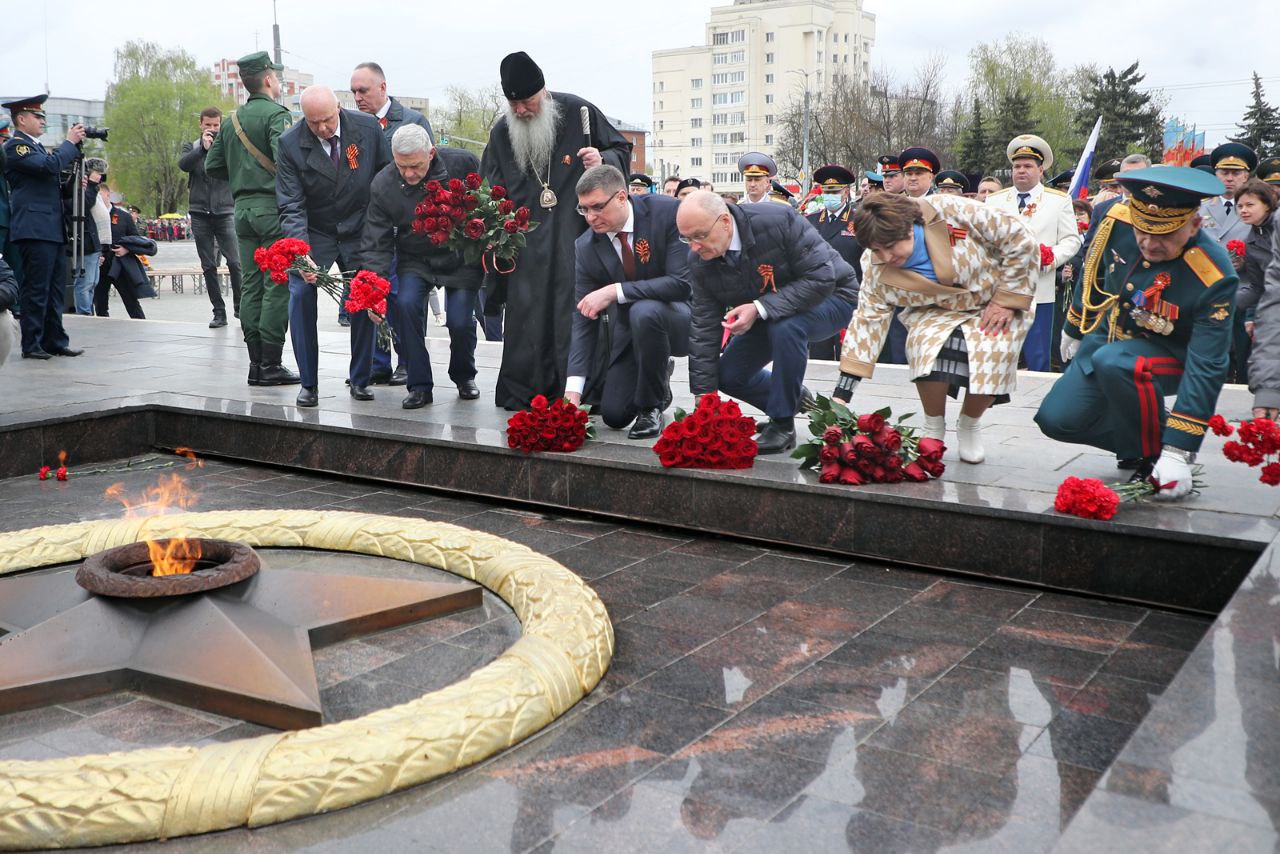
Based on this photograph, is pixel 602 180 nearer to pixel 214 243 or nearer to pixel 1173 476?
pixel 1173 476

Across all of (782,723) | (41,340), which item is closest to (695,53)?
(41,340)

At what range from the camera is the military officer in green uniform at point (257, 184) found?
27.7 ft

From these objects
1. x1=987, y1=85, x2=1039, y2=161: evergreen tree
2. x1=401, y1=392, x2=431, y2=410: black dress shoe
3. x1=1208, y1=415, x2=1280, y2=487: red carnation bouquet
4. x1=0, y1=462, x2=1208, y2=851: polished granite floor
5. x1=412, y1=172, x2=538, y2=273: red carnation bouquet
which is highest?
x1=987, y1=85, x2=1039, y2=161: evergreen tree

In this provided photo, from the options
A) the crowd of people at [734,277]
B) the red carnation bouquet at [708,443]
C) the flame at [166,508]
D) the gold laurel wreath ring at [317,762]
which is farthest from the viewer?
the red carnation bouquet at [708,443]

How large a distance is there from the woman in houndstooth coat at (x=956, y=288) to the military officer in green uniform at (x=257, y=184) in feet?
14.4

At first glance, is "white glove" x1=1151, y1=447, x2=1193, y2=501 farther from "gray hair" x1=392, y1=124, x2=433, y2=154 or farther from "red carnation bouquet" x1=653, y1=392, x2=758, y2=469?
"gray hair" x1=392, y1=124, x2=433, y2=154

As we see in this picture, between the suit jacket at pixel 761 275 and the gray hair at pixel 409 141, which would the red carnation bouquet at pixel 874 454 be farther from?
the gray hair at pixel 409 141

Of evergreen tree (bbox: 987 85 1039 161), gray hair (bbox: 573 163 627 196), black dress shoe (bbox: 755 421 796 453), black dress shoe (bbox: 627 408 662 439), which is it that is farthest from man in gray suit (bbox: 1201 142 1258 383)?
evergreen tree (bbox: 987 85 1039 161)

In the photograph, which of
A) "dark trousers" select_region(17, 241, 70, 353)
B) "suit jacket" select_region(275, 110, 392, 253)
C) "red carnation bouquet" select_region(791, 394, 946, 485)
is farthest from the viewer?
"dark trousers" select_region(17, 241, 70, 353)

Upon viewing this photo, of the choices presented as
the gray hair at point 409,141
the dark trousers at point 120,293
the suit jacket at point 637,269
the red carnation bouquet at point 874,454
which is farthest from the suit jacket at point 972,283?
the dark trousers at point 120,293

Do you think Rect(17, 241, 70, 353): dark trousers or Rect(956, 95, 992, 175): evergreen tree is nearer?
Rect(17, 241, 70, 353): dark trousers

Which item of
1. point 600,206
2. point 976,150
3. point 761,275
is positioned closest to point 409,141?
point 600,206

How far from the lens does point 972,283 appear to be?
5.67 metres

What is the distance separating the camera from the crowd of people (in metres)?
5.16
